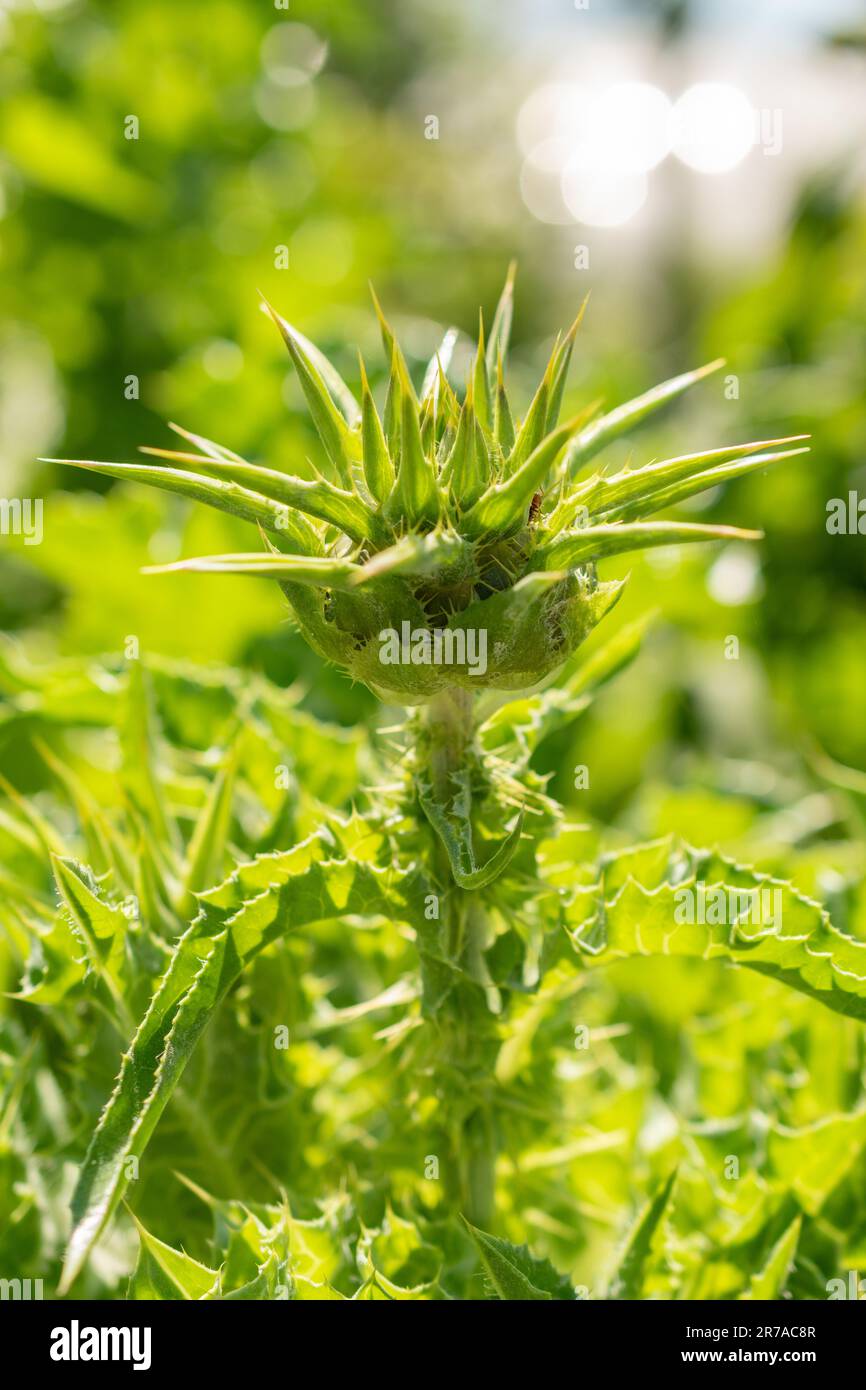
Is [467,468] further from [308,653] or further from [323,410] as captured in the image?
[308,653]

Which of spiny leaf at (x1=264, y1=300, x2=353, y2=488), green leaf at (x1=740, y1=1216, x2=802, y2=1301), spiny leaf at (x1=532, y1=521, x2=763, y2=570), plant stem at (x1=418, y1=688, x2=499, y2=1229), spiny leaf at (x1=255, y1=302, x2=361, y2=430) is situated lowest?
green leaf at (x1=740, y1=1216, x2=802, y2=1301)

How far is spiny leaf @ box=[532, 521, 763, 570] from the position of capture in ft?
2.65

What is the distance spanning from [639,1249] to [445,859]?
461 millimetres

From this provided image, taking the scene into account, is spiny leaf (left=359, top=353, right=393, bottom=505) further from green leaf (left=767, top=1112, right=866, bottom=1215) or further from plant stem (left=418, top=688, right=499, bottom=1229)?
green leaf (left=767, top=1112, right=866, bottom=1215)

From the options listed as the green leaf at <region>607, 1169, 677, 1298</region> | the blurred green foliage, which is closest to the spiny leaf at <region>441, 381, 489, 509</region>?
the blurred green foliage

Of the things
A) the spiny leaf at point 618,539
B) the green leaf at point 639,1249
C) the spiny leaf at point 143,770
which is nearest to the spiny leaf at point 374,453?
the spiny leaf at point 618,539

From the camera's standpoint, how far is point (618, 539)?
834mm

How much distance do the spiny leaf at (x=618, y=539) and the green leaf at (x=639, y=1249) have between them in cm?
64

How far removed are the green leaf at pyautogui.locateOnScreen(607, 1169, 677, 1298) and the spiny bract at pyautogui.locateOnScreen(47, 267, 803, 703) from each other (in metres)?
0.57

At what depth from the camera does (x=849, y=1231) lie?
130 cm

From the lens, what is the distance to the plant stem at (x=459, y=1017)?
101 cm

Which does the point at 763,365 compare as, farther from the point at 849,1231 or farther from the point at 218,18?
the point at 849,1231

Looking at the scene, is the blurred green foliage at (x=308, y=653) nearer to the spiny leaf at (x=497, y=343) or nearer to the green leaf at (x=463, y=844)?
the green leaf at (x=463, y=844)
